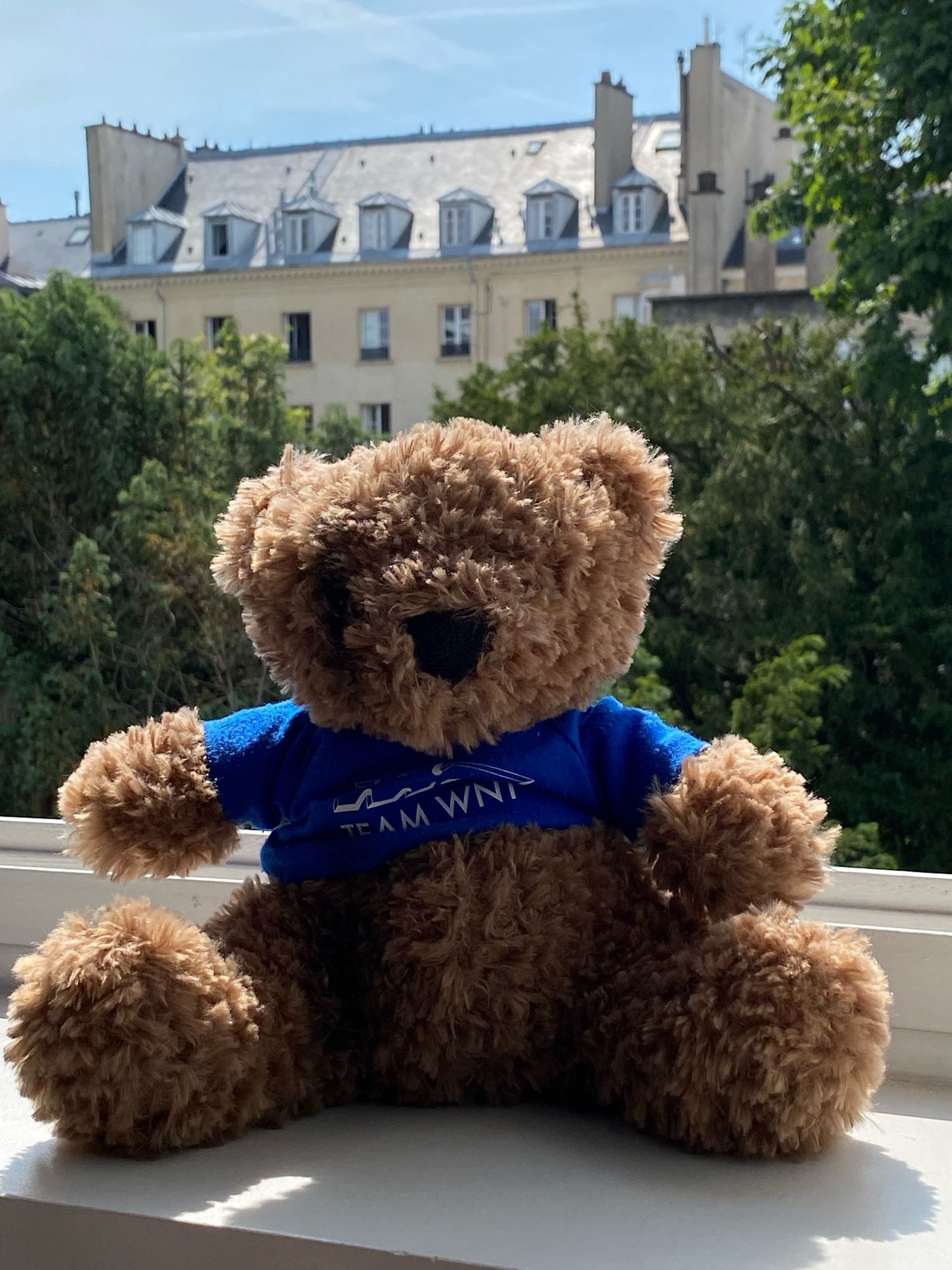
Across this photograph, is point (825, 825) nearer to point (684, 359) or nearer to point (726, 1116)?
point (726, 1116)

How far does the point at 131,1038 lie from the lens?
700mm

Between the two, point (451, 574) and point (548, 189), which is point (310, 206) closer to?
point (548, 189)

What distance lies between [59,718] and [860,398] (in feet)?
10.3

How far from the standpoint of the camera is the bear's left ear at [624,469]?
828 mm

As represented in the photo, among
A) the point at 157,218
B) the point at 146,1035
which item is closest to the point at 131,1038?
the point at 146,1035

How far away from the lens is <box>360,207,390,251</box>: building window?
14.3 meters

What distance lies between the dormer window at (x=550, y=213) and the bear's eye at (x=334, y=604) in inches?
543

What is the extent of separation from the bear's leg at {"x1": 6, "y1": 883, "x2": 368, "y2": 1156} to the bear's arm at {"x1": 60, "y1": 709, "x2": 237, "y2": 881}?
3.2 inches

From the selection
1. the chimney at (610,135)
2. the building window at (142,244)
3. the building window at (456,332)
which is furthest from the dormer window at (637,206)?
the building window at (142,244)

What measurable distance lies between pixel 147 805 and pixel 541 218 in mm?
14070

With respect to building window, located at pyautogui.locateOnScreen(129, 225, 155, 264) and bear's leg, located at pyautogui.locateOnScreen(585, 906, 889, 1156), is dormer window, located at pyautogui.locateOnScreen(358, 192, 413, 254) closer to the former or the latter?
building window, located at pyautogui.locateOnScreen(129, 225, 155, 264)

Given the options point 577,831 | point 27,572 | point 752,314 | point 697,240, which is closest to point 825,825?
point 577,831

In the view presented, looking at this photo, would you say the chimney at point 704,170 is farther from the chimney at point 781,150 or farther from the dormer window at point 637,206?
the chimney at point 781,150

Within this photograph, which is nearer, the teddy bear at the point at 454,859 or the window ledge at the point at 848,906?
the teddy bear at the point at 454,859
